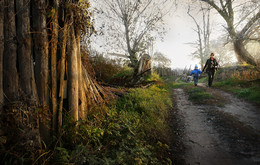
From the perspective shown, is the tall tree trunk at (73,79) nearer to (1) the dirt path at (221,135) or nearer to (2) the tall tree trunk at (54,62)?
(2) the tall tree trunk at (54,62)

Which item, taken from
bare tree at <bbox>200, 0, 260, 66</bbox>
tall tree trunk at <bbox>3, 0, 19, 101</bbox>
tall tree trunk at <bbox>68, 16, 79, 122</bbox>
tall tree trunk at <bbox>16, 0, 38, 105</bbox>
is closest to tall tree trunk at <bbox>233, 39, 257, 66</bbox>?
bare tree at <bbox>200, 0, 260, 66</bbox>

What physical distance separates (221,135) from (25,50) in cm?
440

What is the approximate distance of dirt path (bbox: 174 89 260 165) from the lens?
8.80 feet

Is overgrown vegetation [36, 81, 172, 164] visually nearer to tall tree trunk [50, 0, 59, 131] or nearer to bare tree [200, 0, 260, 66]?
tall tree trunk [50, 0, 59, 131]

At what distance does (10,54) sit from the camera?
1.85 m

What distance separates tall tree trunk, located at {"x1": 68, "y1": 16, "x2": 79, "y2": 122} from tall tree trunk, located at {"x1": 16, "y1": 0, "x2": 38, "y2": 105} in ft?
2.06

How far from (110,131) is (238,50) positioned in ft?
48.9

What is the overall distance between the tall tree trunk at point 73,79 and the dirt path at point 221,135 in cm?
235

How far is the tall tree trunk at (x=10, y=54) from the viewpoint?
183cm

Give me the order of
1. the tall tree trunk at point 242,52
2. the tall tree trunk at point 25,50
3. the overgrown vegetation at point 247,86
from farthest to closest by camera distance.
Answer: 1. the tall tree trunk at point 242,52
2. the overgrown vegetation at point 247,86
3. the tall tree trunk at point 25,50

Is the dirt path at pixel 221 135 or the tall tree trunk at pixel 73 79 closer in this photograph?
the tall tree trunk at pixel 73 79

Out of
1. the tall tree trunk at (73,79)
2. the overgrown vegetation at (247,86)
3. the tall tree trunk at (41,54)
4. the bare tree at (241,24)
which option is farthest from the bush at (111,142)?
the bare tree at (241,24)

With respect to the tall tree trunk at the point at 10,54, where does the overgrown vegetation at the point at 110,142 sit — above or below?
below

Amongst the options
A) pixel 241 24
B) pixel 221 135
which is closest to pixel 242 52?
pixel 241 24
